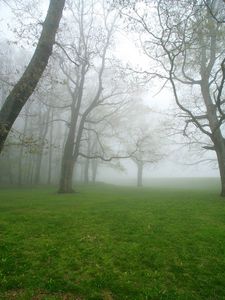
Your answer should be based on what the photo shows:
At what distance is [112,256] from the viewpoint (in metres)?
7.86

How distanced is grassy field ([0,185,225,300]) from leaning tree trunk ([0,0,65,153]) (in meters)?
3.19

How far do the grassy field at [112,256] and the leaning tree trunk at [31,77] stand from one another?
126 inches

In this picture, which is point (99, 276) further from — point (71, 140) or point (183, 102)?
point (183, 102)

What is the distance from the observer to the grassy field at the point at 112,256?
241 inches

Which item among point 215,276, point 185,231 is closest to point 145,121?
point 185,231

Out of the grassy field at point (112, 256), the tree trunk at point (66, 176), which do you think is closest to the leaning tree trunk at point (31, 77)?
the grassy field at point (112, 256)

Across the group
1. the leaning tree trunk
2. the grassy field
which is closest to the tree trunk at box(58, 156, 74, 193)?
the grassy field

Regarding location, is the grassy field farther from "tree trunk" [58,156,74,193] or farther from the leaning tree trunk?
"tree trunk" [58,156,74,193]

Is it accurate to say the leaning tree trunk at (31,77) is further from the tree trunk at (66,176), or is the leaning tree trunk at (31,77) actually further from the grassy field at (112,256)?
the tree trunk at (66,176)

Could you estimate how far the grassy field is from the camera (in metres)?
6.11

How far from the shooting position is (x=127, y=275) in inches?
266

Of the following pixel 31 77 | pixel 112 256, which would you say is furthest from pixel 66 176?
pixel 31 77

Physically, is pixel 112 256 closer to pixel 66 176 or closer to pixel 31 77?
pixel 31 77

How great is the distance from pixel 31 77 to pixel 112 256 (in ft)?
17.2
